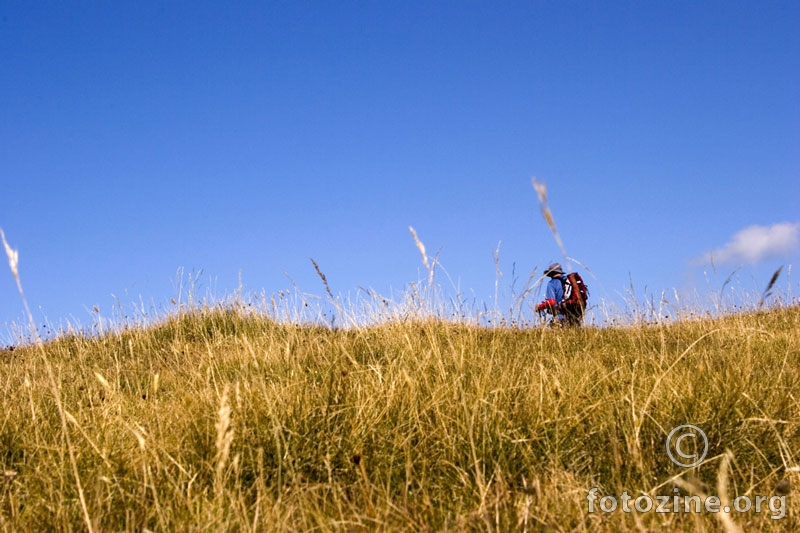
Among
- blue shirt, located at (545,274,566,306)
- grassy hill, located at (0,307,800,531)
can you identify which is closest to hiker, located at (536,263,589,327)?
blue shirt, located at (545,274,566,306)

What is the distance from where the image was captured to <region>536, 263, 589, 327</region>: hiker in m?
9.51

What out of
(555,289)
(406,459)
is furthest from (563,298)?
(406,459)

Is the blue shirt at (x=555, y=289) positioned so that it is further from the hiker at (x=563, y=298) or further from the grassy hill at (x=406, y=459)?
the grassy hill at (x=406, y=459)

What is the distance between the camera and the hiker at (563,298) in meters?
9.51

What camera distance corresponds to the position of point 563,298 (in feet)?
33.4

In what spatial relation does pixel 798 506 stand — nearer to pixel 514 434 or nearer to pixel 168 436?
pixel 514 434

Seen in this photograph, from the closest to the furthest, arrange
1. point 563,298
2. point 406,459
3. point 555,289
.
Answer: point 406,459 < point 563,298 < point 555,289

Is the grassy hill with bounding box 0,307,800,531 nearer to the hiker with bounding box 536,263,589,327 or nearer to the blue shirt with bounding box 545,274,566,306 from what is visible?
the hiker with bounding box 536,263,589,327

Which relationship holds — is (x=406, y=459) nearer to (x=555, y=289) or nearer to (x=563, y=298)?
(x=563, y=298)

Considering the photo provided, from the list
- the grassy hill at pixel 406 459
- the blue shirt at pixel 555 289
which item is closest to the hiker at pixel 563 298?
the blue shirt at pixel 555 289

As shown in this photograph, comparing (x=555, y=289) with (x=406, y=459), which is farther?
(x=555, y=289)

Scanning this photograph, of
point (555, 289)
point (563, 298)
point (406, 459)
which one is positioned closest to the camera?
point (406, 459)

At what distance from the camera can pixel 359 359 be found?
17.9ft

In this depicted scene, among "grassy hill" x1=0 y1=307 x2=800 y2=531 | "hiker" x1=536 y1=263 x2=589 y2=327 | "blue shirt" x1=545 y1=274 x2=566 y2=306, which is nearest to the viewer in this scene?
"grassy hill" x1=0 y1=307 x2=800 y2=531
